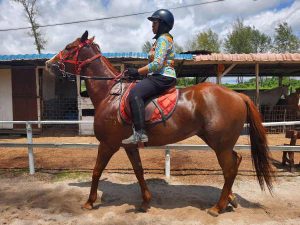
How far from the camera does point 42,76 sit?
1180 centimetres

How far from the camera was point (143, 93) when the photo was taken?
Answer: 148 inches

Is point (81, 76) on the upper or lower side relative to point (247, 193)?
upper

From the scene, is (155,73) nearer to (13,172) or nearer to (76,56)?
(76,56)

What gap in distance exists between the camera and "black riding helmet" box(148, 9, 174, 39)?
12.4 ft

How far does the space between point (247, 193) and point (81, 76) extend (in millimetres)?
3169

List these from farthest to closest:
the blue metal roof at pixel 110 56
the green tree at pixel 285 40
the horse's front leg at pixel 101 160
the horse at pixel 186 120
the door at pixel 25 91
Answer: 1. the green tree at pixel 285 40
2. the door at pixel 25 91
3. the blue metal roof at pixel 110 56
4. the horse's front leg at pixel 101 160
5. the horse at pixel 186 120

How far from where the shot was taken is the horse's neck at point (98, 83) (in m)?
4.24

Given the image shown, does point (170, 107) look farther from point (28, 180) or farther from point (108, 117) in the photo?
point (28, 180)

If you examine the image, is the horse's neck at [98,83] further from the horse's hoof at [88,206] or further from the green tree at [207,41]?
the green tree at [207,41]

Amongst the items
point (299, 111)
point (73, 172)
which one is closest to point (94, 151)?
point (73, 172)

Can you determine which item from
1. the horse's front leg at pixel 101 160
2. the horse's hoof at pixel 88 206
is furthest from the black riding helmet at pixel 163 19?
the horse's hoof at pixel 88 206

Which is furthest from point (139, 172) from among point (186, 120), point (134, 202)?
point (186, 120)

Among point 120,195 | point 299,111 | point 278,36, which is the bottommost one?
point 120,195

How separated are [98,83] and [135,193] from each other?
188 cm
